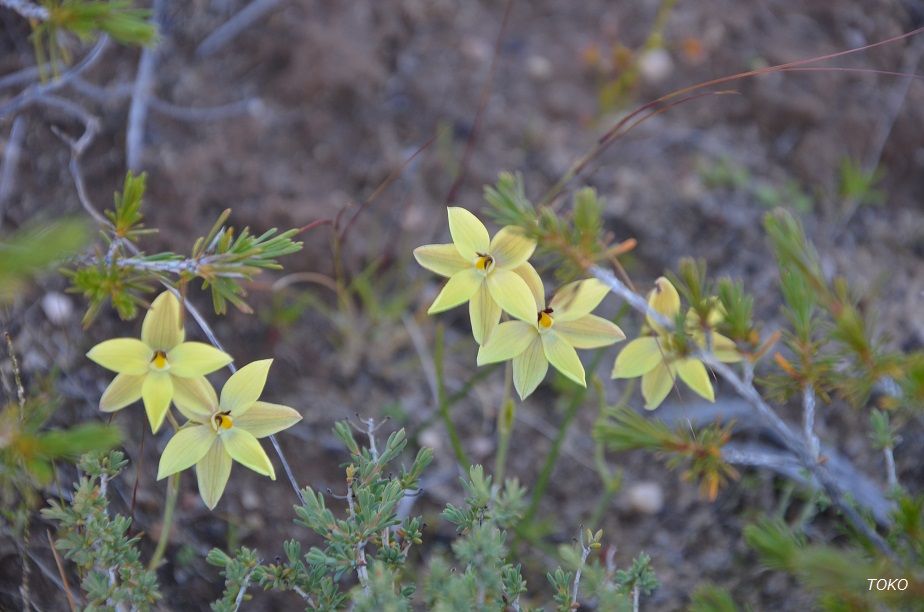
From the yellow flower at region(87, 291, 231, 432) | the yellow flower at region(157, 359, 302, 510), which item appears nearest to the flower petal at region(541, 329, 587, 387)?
the yellow flower at region(157, 359, 302, 510)

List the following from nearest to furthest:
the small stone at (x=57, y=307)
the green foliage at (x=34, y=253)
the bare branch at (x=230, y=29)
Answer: the green foliage at (x=34, y=253), the small stone at (x=57, y=307), the bare branch at (x=230, y=29)

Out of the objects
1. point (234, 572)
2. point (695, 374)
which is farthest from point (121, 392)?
point (695, 374)

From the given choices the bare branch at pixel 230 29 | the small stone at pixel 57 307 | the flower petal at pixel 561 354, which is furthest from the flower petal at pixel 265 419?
the bare branch at pixel 230 29

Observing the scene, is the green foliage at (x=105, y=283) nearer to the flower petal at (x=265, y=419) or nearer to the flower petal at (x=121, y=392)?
the flower petal at (x=121, y=392)

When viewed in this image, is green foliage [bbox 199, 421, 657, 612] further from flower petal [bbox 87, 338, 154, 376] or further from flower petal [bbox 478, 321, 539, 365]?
flower petal [bbox 87, 338, 154, 376]

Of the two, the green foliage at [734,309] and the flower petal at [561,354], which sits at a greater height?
the green foliage at [734,309]
